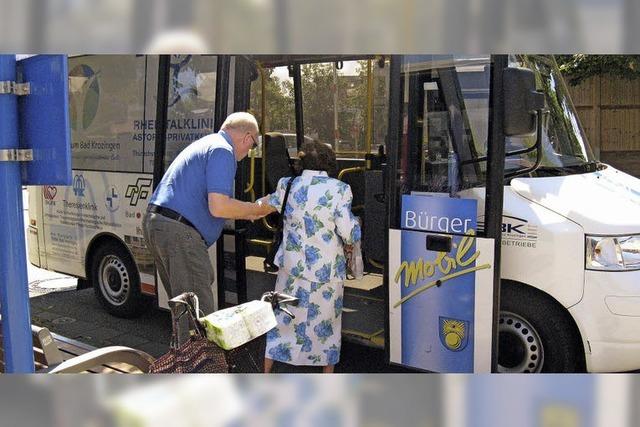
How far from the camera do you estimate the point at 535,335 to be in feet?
13.5

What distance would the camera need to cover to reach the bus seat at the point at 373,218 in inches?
223

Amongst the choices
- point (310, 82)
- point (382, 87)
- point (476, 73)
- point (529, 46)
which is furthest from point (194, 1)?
point (310, 82)

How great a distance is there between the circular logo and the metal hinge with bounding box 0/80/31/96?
13.4ft

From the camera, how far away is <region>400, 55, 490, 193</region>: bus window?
410cm

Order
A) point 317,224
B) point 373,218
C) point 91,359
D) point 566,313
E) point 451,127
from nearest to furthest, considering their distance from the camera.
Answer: point 91,359
point 566,313
point 451,127
point 317,224
point 373,218

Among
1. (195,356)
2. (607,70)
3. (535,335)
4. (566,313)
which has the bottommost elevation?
(535,335)

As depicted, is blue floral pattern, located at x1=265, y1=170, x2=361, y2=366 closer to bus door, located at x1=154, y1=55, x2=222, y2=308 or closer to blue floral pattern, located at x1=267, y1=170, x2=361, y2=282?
blue floral pattern, located at x1=267, y1=170, x2=361, y2=282

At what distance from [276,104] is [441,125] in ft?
8.36

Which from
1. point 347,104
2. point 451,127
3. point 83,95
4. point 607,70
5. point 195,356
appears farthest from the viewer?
point 607,70

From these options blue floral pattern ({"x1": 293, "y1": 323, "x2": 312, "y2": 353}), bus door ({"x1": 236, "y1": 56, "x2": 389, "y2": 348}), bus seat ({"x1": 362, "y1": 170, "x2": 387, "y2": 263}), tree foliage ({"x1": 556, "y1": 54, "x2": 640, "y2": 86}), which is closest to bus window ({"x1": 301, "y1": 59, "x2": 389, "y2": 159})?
bus door ({"x1": 236, "y1": 56, "x2": 389, "y2": 348})

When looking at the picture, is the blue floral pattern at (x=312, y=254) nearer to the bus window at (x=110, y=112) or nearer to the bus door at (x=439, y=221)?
the bus door at (x=439, y=221)

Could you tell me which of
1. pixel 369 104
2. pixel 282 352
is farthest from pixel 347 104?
pixel 282 352

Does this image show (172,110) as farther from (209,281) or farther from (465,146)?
(465,146)

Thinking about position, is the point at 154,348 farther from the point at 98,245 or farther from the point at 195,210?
the point at 195,210
